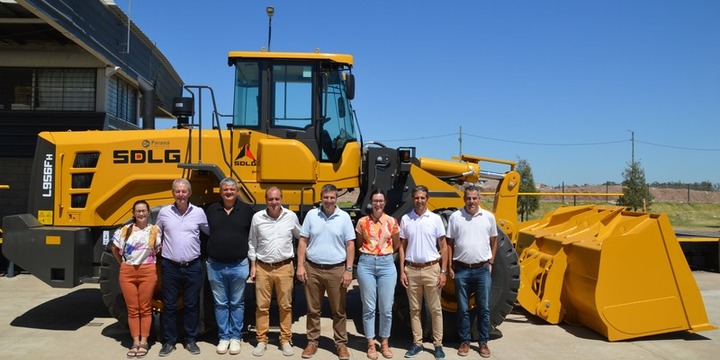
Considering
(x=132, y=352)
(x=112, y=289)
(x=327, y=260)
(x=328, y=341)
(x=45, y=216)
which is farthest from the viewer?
(x=45, y=216)

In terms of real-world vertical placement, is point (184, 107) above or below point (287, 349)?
above

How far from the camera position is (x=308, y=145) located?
6.18 m

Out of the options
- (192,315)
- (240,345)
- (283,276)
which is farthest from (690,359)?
(192,315)

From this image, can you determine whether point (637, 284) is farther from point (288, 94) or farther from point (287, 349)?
point (288, 94)

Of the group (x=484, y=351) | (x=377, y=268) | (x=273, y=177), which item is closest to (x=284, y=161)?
(x=273, y=177)

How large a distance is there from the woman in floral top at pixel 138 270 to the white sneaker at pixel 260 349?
110 cm

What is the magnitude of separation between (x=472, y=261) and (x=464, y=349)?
0.89 m

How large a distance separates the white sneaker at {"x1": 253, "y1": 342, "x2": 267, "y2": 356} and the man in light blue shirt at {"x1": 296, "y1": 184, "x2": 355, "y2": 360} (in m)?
0.42

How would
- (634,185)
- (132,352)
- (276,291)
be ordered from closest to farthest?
(132,352)
(276,291)
(634,185)

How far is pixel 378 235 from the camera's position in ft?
16.7

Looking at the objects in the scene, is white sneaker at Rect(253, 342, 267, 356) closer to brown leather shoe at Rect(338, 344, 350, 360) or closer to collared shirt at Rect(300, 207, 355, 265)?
brown leather shoe at Rect(338, 344, 350, 360)

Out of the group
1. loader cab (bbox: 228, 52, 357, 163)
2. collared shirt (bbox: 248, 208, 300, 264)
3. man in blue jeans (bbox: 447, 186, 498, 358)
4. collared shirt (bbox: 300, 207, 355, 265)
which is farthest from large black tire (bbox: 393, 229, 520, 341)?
loader cab (bbox: 228, 52, 357, 163)

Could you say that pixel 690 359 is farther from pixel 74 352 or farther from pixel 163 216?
pixel 74 352

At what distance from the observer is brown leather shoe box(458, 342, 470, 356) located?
5.23 metres
